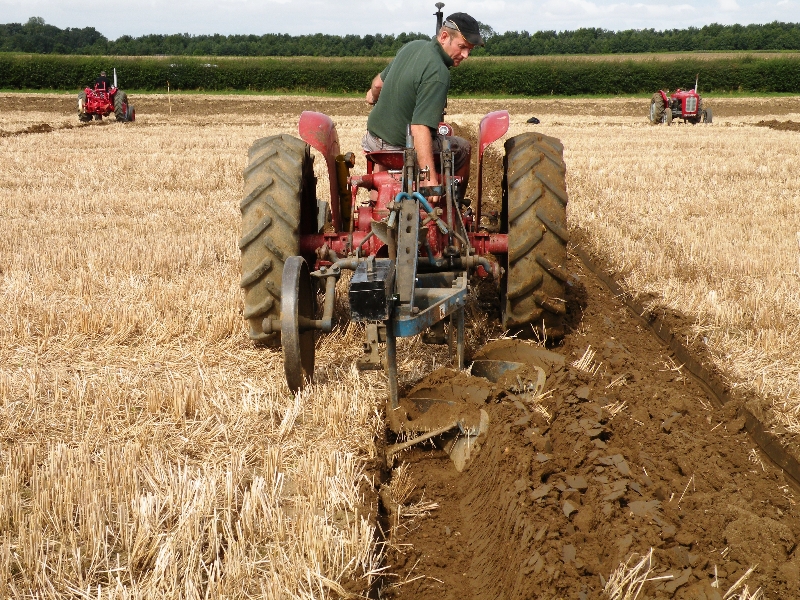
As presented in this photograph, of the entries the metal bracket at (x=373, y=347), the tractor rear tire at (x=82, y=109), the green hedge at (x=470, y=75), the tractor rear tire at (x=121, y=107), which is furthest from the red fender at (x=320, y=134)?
the green hedge at (x=470, y=75)

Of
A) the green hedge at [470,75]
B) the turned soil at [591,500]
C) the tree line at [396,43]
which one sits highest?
the tree line at [396,43]

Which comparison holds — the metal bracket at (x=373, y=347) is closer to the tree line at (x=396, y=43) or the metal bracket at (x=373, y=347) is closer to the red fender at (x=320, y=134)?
the red fender at (x=320, y=134)

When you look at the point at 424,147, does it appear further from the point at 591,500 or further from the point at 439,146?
the point at 591,500

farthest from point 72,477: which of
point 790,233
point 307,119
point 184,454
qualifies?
point 790,233

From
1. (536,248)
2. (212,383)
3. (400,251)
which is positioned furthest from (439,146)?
(212,383)

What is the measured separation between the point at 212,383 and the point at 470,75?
42.5 m

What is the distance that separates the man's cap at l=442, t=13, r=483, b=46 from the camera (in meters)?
4.66

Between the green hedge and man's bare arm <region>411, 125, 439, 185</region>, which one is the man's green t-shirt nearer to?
man's bare arm <region>411, 125, 439, 185</region>

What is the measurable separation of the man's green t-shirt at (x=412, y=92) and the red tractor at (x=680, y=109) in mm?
20891

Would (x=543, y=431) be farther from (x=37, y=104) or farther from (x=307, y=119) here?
(x=37, y=104)

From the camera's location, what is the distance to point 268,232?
4402mm

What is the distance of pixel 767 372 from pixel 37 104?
105ft

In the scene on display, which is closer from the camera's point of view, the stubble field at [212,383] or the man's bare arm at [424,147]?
the stubble field at [212,383]

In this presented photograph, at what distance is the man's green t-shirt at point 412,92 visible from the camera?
14.9ft
